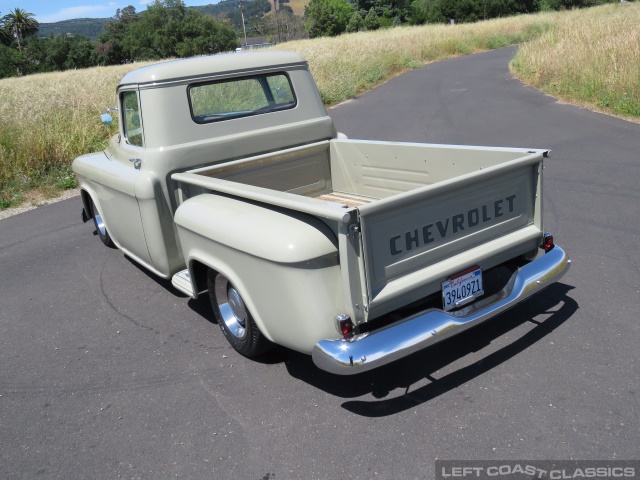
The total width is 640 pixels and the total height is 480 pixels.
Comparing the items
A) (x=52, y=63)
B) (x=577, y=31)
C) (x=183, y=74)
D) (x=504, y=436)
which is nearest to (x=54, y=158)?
(x=183, y=74)

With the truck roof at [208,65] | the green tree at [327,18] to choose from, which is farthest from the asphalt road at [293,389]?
the green tree at [327,18]

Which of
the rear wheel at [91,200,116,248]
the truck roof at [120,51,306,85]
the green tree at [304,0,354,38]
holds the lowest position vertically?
the rear wheel at [91,200,116,248]

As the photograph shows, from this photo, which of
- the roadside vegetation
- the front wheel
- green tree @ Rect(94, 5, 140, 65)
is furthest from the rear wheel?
green tree @ Rect(94, 5, 140, 65)

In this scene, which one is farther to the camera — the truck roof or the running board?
the truck roof

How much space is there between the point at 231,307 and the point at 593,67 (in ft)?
36.3

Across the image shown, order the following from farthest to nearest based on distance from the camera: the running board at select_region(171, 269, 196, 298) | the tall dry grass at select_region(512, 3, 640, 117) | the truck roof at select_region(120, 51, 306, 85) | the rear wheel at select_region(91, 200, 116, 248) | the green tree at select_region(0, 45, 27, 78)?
the green tree at select_region(0, 45, 27, 78) → the tall dry grass at select_region(512, 3, 640, 117) → the rear wheel at select_region(91, 200, 116, 248) → the truck roof at select_region(120, 51, 306, 85) → the running board at select_region(171, 269, 196, 298)

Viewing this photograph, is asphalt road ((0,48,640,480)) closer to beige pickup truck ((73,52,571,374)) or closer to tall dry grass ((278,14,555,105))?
beige pickup truck ((73,52,571,374))

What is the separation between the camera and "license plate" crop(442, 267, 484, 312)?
10.7ft

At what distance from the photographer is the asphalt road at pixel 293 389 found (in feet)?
9.23

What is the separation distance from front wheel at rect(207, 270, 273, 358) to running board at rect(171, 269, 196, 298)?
22cm

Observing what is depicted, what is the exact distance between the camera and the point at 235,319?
150 inches

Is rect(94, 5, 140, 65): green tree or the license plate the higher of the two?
rect(94, 5, 140, 65): green tree

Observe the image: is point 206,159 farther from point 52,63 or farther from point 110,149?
point 52,63
